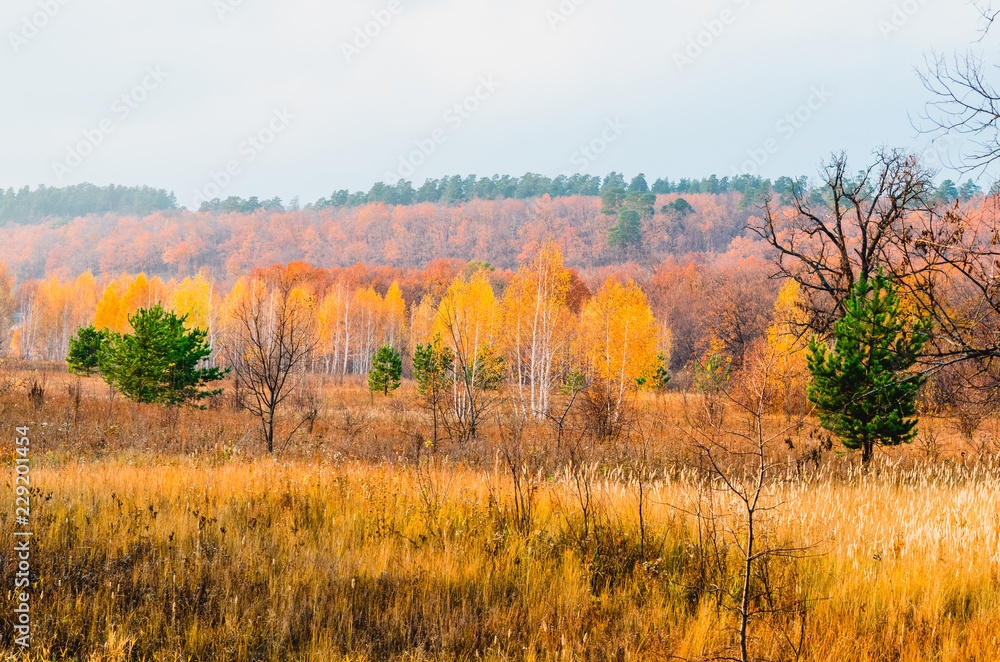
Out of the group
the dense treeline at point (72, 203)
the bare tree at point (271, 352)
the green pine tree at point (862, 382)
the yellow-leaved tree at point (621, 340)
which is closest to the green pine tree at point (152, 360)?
the bare tree at point (271, 352)

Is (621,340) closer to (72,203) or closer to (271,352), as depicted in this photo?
(271,352)

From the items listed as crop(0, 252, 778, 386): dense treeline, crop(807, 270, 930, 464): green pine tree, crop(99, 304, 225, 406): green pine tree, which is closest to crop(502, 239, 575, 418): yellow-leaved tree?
crop(0, 252, 778, 386): dense treeline

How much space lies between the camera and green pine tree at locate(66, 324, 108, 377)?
28891mm

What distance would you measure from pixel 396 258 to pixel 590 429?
120510mm

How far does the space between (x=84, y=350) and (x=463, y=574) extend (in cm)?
3432

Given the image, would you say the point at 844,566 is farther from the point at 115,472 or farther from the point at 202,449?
the point at 202,449

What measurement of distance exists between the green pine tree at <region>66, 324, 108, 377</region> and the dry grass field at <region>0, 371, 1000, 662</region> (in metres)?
28.7

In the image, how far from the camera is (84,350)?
29.6 metres

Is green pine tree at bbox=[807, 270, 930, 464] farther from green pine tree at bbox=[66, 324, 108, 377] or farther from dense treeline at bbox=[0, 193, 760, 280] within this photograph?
dense treeline at bbox=[0, 193, 760, 280]

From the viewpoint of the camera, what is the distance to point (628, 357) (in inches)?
1047

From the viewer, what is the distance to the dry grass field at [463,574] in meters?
2.90

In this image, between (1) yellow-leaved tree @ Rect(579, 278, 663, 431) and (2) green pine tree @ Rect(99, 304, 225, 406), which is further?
(1) yellow-leaved tree @ Rect(579, 278, 663, 431)

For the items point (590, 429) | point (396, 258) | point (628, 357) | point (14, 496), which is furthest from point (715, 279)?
point (396, 258)

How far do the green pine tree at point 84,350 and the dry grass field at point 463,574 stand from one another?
94.1ft
